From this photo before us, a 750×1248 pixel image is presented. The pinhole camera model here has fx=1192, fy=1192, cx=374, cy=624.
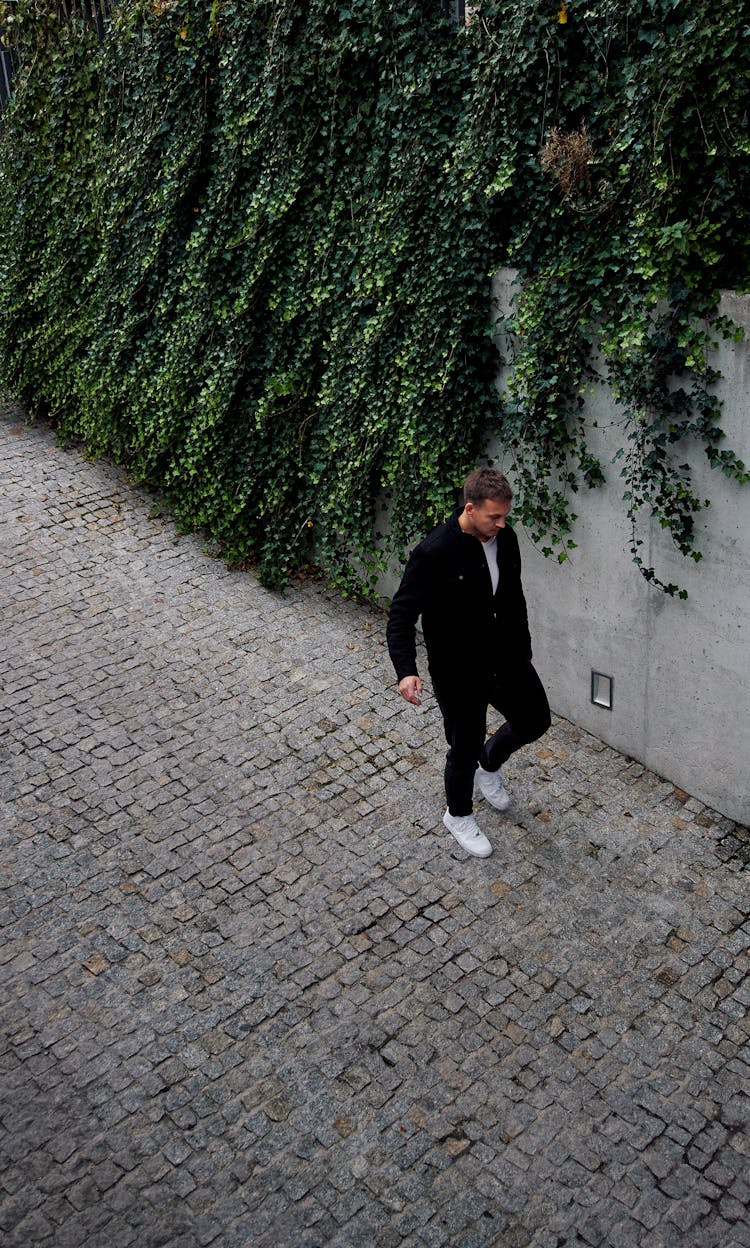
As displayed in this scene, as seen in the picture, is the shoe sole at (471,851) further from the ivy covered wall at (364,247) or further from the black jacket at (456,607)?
the ivy covered wall at (364,247)

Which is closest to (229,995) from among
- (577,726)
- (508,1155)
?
(508,1155)

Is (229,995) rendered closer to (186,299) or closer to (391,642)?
(391,642)

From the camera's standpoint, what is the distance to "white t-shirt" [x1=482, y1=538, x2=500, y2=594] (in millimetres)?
5602

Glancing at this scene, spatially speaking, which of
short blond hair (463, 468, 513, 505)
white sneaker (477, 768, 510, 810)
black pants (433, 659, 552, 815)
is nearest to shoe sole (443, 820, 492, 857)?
black pants (433, 659, 552, 815)

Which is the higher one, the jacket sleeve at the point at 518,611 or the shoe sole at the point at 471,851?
the jacket sleeve at the point at 518,611

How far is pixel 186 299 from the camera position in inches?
344

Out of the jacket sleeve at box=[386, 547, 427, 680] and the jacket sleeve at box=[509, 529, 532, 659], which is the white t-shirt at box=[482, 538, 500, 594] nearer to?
the jacket sleeve at box=[509, 529, 532, 659]

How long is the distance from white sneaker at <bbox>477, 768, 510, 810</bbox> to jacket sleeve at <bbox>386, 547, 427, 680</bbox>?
1.12 metres

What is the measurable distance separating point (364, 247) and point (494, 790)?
11.1 feet

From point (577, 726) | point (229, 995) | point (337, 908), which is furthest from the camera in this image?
point (577, 726)

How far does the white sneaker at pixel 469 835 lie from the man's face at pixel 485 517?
5.00 ft

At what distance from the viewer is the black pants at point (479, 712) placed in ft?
19.0

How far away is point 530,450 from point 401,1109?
3534 millimetres

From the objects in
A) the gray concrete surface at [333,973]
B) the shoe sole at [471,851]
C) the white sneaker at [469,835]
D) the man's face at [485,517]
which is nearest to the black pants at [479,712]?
the white sneaker at [469,835]
